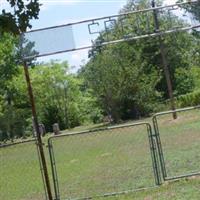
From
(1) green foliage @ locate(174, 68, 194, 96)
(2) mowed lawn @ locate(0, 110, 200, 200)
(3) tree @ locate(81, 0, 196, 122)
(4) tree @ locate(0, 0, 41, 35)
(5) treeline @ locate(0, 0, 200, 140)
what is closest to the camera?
(4) tree @ locate(0, 0, 41, 35)

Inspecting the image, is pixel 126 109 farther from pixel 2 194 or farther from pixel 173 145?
pixel 2 194

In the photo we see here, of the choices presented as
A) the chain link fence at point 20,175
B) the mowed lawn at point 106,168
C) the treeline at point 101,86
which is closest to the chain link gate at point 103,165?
the mowed lawn at point 106,168

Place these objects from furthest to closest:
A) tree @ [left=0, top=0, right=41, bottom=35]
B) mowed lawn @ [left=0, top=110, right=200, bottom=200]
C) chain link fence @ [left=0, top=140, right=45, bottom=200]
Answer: chain link fence @ [left=0, top=140, right=45, bottom=200] < mowed lawn @ [left=0, top=110, right=200, bottom=200] < tree @ [left=0, top=0, right=41, bottom=35]

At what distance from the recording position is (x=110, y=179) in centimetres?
1131

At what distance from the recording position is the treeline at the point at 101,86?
138 ft

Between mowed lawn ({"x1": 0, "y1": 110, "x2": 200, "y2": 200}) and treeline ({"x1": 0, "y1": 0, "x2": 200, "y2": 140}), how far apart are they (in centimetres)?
1821

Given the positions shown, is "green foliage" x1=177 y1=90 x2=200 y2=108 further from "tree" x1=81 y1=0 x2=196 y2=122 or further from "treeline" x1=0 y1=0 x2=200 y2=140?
"tree" x1=81 y1=0 x2=196 y2=122

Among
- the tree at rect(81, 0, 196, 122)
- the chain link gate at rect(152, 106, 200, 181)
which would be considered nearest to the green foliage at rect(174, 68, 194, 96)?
the tree at rect(81, 0, 196, 122)

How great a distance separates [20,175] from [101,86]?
27.8 m

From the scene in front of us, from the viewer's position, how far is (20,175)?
568 inches

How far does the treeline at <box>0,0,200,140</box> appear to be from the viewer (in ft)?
138

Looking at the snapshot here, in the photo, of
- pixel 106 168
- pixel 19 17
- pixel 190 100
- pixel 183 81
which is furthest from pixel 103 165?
pixel 183 81

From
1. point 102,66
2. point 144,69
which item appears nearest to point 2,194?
point 102,66

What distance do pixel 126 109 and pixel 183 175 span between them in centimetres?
3385
